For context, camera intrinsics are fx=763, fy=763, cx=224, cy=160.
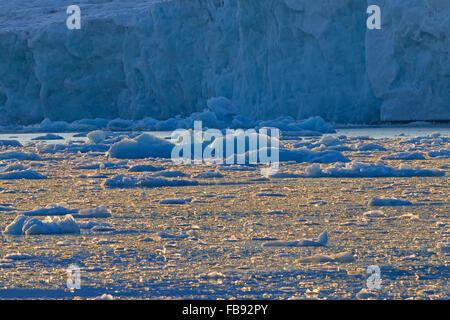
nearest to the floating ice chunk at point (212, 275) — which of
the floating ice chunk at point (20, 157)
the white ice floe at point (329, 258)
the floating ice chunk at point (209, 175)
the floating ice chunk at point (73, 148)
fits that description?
the white ice floe at point (329, 258)

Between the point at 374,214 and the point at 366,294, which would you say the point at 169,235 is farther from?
the point at 366,294

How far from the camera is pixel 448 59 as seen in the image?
16.4 meters

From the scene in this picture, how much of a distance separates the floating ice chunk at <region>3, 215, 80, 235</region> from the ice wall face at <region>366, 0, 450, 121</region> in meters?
13.6

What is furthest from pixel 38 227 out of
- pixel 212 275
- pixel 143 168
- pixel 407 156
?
pixel 407 156

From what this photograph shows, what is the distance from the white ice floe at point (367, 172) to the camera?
704cm

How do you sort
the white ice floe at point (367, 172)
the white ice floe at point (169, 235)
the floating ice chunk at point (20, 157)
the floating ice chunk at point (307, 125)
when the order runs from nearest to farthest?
the white ice floe at point (169, 235) < the white ice floe at point (367, 172) < the floating ice chunk at point (20, 157) < the floating ice chunk at point (307, 125)

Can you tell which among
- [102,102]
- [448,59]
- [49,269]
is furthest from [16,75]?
[49,269]

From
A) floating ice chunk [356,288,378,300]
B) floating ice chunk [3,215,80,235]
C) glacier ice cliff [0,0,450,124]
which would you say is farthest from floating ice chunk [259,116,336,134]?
floating ice chunk [356,288,378,300]

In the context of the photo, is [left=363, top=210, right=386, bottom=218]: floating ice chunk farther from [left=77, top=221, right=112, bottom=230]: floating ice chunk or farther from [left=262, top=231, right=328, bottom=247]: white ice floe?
[left=77, top=221, right=112, bottom=230]: floating ice chunk

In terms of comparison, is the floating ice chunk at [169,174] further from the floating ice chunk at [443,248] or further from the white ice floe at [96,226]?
the floating ice chunk at [443,248]

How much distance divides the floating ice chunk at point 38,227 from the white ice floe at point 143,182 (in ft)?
8.24

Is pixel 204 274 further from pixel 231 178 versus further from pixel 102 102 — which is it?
pixel 102 102

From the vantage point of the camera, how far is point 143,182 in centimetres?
662
